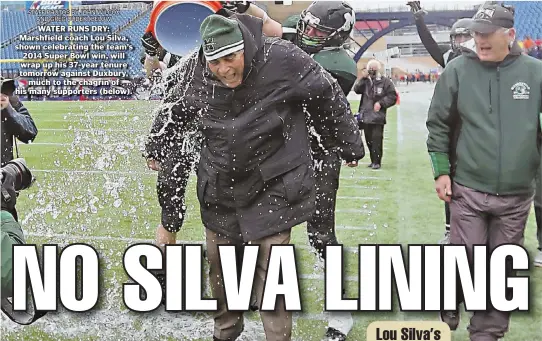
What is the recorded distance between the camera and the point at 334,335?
2451 millimetres

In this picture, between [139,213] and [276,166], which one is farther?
[139,213]

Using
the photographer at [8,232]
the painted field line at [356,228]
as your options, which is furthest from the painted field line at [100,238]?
the photographer at [8,232]

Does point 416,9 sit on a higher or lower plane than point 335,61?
higher

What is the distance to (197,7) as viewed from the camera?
2.42m

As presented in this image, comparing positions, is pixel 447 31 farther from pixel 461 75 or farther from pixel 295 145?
pixel 295 145

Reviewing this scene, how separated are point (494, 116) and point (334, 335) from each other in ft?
3.08

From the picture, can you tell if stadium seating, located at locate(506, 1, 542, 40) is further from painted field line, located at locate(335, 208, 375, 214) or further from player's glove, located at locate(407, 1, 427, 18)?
painted field line, located at locate(335, 208, 375, 214)

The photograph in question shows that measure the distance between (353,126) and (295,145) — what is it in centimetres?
27

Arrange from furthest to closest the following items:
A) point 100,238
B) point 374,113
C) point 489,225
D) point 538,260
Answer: point 374,113 → point 100,238 → point 538,260 → point 489,225

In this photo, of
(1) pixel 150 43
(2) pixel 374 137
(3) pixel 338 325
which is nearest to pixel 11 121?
(1) pixel 150 43

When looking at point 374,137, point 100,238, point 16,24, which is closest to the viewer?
point 16,24

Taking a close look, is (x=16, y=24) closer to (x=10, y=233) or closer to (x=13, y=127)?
(x=13, y=127)

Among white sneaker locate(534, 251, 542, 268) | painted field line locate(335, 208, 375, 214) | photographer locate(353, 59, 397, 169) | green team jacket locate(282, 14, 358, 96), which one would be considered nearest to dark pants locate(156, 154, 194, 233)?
green team jacket locate(282, 14, 358, 96)

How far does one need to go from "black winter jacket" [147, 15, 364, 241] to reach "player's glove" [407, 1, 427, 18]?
535 millimetres
